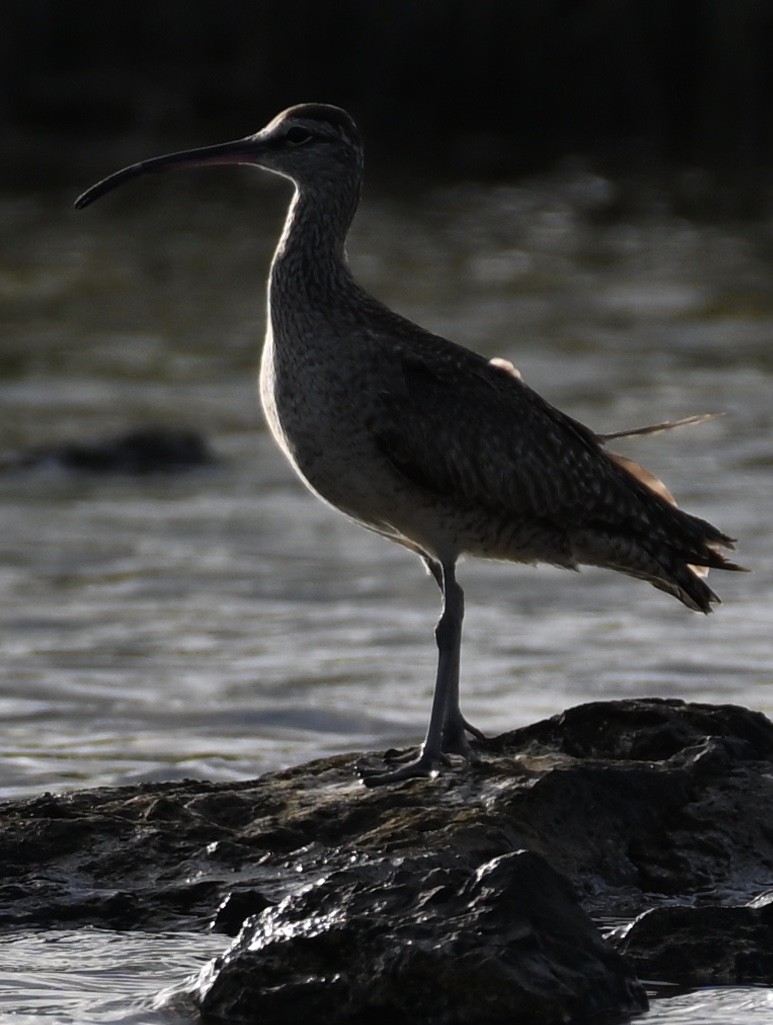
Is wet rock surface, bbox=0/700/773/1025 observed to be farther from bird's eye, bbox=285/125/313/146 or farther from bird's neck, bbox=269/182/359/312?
bird's eye, bbox=285/125/313/146

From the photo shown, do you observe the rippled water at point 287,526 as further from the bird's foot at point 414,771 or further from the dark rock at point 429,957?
the bird's foot at point 414,771

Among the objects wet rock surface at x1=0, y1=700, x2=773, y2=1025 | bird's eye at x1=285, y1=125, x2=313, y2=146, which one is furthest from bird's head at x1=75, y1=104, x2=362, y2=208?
wet rock surface at x1=0, y1=700, x2=773, y2=1025

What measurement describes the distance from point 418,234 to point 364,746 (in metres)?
18.9

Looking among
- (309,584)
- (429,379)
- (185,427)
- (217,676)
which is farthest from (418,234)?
(429,379)

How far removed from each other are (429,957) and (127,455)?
11.0 metres

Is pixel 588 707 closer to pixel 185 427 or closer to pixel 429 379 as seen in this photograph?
pixel 429 379

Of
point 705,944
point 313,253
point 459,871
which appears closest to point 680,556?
point 313,253

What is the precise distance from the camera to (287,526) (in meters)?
14.8

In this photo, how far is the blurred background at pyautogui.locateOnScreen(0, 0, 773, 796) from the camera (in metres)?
11.2

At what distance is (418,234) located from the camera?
28516 millimetres

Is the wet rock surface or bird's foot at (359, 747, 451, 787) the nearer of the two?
the wet rock surface

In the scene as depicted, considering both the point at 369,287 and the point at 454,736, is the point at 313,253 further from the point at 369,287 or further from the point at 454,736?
the point at 369,287

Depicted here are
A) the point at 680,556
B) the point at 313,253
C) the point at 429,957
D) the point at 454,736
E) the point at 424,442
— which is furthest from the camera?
the point at 680,556

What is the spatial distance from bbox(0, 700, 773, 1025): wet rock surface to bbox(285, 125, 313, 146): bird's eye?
7.57 ft
